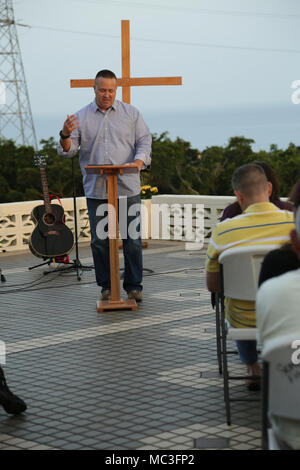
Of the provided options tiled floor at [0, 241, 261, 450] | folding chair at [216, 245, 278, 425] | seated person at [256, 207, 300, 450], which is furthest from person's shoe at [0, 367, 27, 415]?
seated person at [256, 207, 300, 450]

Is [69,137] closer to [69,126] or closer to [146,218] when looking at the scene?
[69,126]

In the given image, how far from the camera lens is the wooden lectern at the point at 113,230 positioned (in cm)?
626

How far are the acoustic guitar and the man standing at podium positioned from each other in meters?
2.17

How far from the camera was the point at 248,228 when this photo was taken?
3902 mm

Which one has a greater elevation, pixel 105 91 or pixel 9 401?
pixel 105 91

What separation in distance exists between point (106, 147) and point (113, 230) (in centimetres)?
71

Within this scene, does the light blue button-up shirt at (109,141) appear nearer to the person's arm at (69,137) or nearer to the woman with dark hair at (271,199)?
the person's arm at (69,137)

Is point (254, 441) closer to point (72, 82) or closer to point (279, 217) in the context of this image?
point (279, 217)

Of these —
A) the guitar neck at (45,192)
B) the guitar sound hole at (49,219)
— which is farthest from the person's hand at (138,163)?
the guitar sound hole at (49,219)

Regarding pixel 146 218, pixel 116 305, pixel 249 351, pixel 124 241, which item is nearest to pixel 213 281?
pixel 249 351

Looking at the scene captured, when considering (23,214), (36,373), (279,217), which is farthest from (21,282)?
(279,217)

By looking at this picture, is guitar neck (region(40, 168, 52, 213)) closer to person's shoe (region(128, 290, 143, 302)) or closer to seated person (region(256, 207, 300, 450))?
person's shoe (region(128, 290, 143, 302))

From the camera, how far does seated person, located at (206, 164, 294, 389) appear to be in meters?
3.88

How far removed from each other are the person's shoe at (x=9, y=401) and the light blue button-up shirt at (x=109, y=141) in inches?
114
